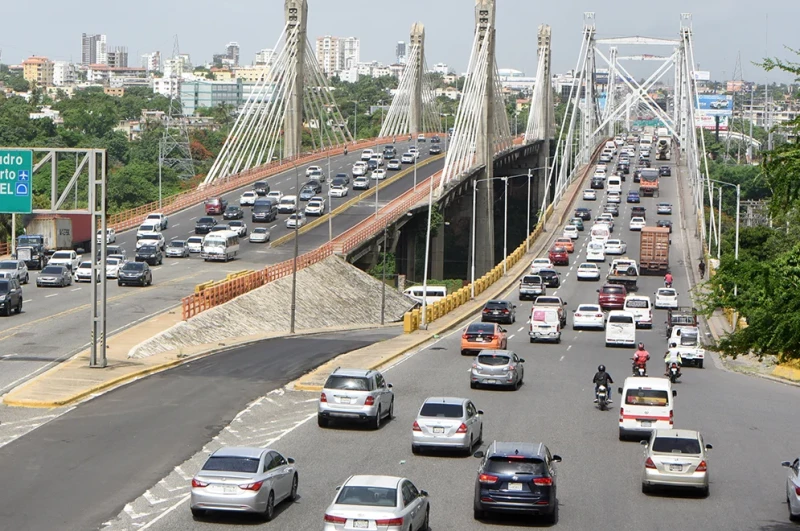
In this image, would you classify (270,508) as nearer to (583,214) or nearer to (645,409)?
(645,409)

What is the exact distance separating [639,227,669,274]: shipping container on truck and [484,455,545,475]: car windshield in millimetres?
68631

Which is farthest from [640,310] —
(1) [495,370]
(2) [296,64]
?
(2) [296,64]

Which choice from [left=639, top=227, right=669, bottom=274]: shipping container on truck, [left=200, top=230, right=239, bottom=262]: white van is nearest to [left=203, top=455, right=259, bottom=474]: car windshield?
[left=200, top=230, right=239, bottom=262]: white van

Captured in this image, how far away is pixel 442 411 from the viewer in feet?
101

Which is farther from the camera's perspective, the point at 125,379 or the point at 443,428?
the point at 125,379

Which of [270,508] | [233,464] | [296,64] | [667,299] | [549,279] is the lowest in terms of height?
[549,279]

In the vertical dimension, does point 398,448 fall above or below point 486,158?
below

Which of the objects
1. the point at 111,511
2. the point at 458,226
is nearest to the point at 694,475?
the point at 111,511

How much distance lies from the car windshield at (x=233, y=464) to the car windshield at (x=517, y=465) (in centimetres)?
436

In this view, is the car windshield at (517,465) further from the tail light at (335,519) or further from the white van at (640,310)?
the white van at (640,310)

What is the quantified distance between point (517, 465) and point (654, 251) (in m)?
69.9

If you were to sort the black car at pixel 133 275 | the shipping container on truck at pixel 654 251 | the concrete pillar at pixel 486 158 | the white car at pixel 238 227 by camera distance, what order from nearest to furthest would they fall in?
the black car at pixel 133 275, the shipping container on truck at pixel 654 251, the white car at pixel 238 227, the concrete pillar at pixel 486 158

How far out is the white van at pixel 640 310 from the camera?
67188 millimetres

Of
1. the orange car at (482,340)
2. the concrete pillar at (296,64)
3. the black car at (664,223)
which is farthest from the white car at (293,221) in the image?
the orange car at (482,340)
